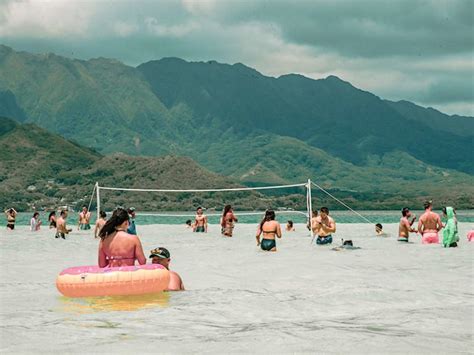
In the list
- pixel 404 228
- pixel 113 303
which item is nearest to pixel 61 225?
pixel 404 228

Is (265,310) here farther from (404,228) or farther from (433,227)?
(404,228)

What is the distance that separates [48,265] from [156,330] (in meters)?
11.7

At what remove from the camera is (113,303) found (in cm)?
1241

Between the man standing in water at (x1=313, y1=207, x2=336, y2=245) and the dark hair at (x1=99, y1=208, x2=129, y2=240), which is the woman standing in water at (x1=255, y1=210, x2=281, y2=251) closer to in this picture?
the man standing in water at (x1=313, y1=207, x2=336, y2=245)

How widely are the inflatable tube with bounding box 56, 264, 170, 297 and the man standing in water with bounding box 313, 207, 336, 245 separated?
44.2 feet

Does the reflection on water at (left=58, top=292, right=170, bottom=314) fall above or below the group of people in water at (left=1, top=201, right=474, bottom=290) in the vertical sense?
below

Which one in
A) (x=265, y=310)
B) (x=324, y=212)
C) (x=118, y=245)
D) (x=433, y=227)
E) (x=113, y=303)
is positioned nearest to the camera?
(x=265, y=310)

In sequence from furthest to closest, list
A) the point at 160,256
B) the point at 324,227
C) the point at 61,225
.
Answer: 1. the point at 61,225
2. the point at 324,227
3. the point at 160,256

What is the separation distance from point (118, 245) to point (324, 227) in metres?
14.5

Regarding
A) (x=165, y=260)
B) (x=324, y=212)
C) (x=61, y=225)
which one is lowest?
(x=165, y=260)

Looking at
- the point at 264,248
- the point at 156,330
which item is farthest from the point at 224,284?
the point at 264,248

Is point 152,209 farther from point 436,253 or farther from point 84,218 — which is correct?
point 436,253

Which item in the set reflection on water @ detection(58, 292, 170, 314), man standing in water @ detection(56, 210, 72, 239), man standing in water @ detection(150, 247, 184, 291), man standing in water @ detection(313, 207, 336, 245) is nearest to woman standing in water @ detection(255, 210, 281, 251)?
man standing in water @ detection(313, 207, 336, 245)

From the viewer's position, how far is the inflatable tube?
12.8 meters
